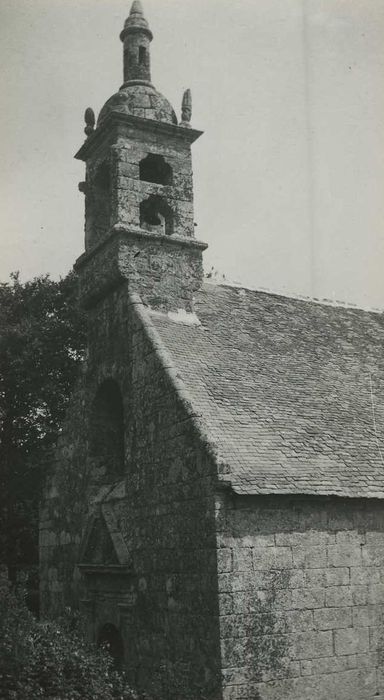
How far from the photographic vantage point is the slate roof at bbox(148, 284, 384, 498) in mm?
9516

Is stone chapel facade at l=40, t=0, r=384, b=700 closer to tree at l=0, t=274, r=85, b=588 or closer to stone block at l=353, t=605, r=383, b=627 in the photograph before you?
stone block at l=353, t=605, r=383, b=627

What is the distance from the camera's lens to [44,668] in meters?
7.14

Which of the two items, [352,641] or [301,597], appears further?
[352,641]

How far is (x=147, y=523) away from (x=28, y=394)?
30.3ft

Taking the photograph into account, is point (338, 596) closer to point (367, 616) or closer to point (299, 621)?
point (367, 616)

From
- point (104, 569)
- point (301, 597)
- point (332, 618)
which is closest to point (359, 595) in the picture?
point (332, 618)

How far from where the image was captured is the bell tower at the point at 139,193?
12.7m

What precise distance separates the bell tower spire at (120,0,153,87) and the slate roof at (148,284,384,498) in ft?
15.4

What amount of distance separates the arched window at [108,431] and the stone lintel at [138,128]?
5.05 metres

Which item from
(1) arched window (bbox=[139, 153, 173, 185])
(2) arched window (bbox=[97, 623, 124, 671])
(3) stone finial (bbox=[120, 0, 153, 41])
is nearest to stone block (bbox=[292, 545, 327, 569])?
(2) arched window (bbox=[97, 623, 124, 671])

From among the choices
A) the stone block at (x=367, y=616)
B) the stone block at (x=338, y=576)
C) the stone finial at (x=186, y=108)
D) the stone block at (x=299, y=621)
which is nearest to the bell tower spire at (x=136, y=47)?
the stone finial at (x=186, y=108)

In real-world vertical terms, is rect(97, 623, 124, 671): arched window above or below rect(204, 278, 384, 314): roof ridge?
below

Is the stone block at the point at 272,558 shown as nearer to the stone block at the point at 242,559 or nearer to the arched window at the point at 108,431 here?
the stone block at the point at 242,559

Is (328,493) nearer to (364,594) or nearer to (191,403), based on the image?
(364,594)
